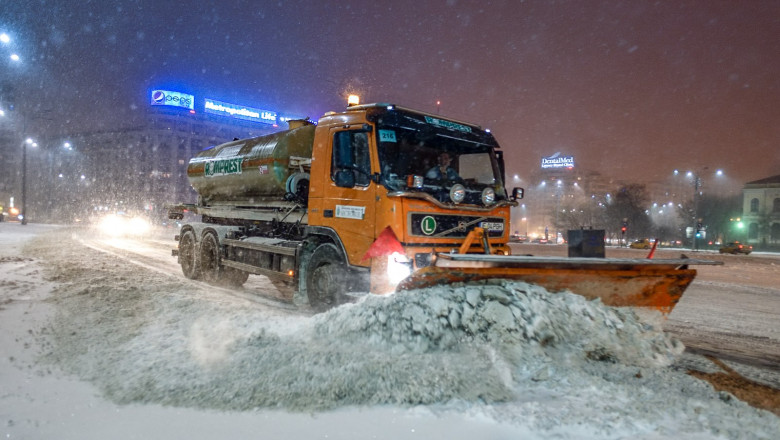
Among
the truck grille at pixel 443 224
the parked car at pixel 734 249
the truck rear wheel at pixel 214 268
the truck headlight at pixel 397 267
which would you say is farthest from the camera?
the parked car at pixel 734 249

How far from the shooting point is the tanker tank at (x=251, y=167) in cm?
801

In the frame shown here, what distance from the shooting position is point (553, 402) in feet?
12.5

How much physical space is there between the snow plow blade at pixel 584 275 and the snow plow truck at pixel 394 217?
0.01 m

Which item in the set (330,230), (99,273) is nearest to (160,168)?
(99,273)

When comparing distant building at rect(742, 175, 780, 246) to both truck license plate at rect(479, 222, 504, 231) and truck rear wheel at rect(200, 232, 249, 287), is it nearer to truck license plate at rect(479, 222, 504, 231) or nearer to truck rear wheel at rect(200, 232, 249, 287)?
truck license plate at rect(479, 222, 504, 231)

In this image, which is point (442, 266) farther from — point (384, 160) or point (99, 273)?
point (99, 273)

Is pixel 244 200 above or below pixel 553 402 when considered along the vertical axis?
above

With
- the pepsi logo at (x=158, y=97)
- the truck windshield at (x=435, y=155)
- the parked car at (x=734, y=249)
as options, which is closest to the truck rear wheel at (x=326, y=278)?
the truck windshield at (x=435, y=155)

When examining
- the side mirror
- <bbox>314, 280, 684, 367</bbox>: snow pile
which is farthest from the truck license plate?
the side mirror

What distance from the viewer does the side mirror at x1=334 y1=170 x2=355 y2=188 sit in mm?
6285

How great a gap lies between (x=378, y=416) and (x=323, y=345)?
4.36 ft

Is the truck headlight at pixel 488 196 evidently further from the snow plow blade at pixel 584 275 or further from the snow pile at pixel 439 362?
the snow pile at pixel 439 362

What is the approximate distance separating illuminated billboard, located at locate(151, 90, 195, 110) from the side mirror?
66988 millimetres

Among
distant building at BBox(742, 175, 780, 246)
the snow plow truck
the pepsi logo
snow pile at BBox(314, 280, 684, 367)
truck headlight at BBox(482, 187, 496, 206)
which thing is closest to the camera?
snow pile at BBox(314, 280, 684, 367)
